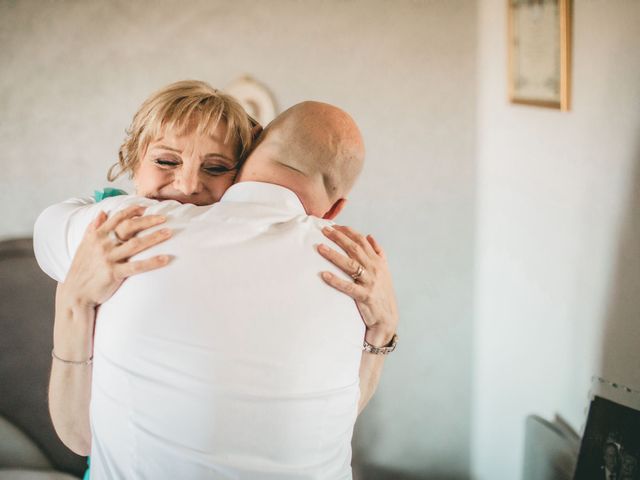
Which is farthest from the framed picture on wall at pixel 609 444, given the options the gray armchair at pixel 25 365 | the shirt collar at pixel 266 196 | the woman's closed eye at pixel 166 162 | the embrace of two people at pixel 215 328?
the gray armchair at pixel 25 365

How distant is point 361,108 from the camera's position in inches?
92.2

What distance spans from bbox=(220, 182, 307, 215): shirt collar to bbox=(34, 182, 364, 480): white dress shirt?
77 mm

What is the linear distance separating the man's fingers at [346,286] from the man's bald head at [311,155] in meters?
0.22

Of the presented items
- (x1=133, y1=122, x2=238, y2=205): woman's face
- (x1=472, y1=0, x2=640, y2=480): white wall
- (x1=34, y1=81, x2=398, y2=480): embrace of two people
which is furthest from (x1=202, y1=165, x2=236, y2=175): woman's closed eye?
(x1=472, y1=0, x2=640, y2=480): white wall

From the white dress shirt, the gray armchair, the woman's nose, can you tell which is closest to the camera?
the white dress shirt

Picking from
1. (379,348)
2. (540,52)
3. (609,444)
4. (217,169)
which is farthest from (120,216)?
(540,52)

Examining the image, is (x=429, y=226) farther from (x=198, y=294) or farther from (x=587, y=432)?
(x=198, y=294)

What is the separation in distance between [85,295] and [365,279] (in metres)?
0.50

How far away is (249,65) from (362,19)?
48 cm

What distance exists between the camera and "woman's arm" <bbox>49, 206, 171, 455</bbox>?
955mm

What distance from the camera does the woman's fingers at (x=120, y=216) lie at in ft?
3.25

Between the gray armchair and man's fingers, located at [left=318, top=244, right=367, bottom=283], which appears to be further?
the gray armchair

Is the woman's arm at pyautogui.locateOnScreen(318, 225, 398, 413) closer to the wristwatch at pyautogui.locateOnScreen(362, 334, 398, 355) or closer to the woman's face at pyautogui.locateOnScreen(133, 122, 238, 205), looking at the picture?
the wristwatch at pyautogui.locateOnScreen(362, 334, 398, 355)

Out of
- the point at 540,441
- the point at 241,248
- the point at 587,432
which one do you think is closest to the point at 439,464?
the point at 540,441
